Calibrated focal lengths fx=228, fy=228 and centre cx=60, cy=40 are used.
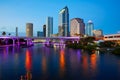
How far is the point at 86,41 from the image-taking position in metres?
79.2

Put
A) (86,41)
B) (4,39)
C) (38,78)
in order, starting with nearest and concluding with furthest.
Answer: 1. (38,78)
2. (86,41)
3. (4,39)

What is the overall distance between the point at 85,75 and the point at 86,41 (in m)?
59.4

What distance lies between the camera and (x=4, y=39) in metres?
97.1

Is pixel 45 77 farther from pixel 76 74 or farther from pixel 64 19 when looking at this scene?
pixel 64 19

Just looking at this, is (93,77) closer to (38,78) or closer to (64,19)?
(38,78)

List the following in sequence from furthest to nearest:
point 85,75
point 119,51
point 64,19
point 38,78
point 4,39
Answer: point 64,19 → point 4,39 → point 119,51 → point 85,75 → point 38,78

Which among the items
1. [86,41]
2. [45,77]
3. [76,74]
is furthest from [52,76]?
[86,41]

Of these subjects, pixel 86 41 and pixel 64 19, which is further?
pixel 64 19

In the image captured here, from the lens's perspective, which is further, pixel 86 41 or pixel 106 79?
pixel 86 41

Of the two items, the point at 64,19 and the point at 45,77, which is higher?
the point at 64,19

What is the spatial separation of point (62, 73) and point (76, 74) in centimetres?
132

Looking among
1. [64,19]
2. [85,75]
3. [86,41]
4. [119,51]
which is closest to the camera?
[85,75]

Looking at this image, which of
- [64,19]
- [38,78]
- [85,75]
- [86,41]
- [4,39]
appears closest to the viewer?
[38,78]

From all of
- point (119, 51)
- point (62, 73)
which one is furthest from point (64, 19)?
point (62, 73)
